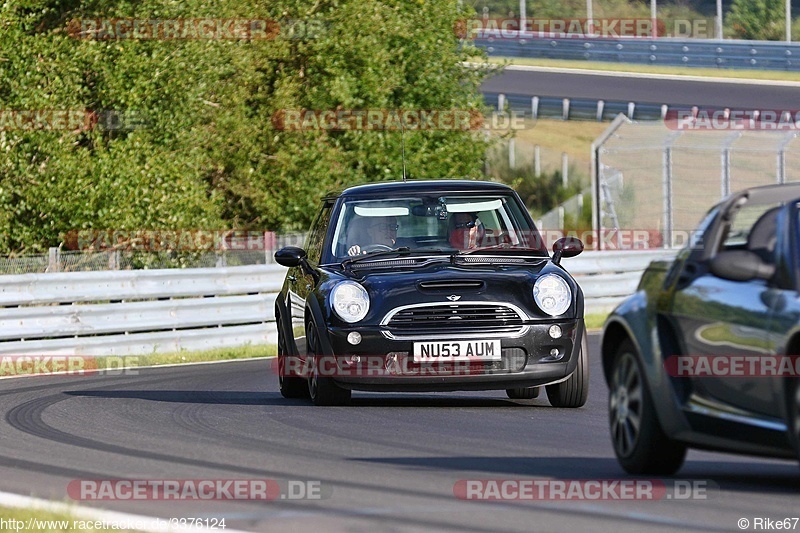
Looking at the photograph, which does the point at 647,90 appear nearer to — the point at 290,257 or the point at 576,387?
the point at 290,257

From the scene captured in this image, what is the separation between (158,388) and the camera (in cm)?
1431

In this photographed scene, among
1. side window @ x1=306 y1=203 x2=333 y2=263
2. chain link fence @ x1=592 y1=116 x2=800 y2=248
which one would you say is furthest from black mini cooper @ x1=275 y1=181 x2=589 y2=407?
chain link fence @ x1=592 y1=116 x2=800 y2=248

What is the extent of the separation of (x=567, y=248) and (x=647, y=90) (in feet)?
152

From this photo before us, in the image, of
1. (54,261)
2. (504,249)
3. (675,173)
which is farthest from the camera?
(675,173)

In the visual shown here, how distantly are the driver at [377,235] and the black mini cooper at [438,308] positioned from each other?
0.01 metres

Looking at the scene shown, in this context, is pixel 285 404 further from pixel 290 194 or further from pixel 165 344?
pixel 290 194

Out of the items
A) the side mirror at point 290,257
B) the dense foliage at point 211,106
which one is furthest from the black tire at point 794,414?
the dense foliage at point 211,106

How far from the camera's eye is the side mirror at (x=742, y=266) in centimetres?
677

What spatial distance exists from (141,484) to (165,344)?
11604 mm

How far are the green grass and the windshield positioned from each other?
41.5 m

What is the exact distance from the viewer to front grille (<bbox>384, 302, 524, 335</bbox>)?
11.1m

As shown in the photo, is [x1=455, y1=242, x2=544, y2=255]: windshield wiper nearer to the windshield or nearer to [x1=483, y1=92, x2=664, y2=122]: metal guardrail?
the windshield

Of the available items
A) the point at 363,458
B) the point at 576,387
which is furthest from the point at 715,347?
the point at 576,387

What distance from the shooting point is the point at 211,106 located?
1139 inches
